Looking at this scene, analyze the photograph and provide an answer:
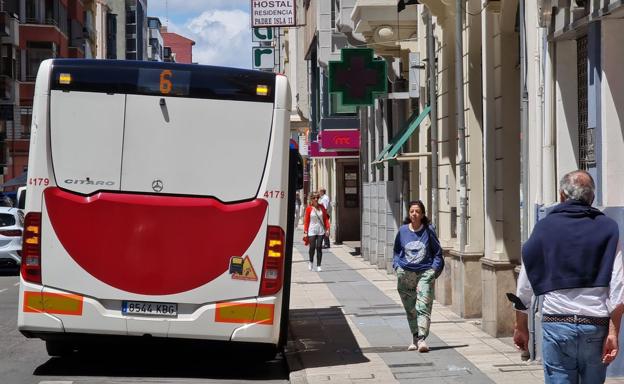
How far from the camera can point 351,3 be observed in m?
30.8

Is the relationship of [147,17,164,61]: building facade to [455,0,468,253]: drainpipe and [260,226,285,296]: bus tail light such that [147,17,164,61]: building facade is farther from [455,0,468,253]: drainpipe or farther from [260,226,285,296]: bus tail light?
[260,226,285,296]: bus tail light

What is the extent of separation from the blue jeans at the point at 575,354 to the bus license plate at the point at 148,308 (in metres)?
5.48

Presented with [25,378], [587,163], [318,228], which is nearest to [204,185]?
[25,378]

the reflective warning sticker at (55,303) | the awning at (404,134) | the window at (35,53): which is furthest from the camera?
the window at (35,53)

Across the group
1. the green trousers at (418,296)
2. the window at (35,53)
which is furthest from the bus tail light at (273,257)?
the window at (35,53)

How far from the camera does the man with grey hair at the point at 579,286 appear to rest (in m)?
6.91

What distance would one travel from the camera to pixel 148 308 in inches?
466

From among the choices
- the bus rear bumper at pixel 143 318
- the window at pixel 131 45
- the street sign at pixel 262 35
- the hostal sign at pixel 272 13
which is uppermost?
the window at pixel 131 45

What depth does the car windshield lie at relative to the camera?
28797 millimetres

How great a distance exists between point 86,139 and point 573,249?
610 centimetres

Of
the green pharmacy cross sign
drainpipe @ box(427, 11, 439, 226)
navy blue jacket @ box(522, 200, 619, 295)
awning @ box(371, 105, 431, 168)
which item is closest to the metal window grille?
navy blue jacket @ box(522, 200, 619, 295)

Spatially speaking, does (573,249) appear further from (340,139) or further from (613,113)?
(340,139)

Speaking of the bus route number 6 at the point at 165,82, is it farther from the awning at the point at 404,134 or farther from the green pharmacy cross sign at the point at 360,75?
the green pharmacy cross sign at the point at 360,75

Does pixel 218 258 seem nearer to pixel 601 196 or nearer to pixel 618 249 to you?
pixel 601 196
